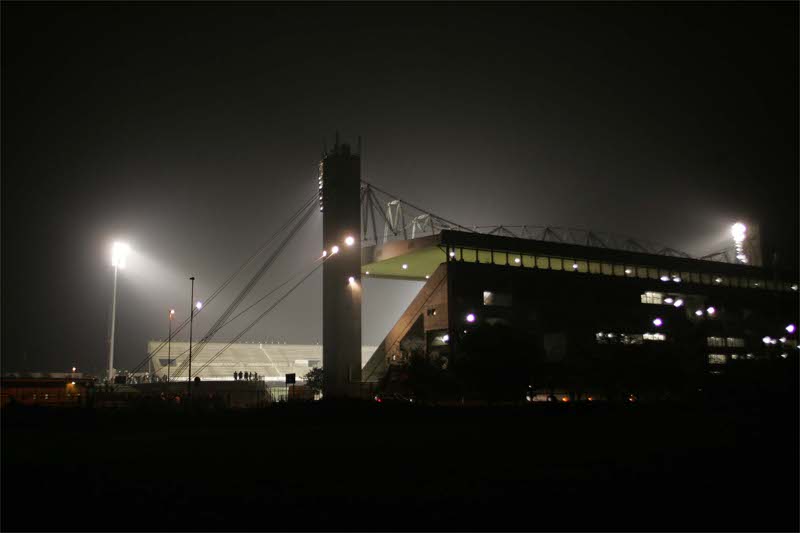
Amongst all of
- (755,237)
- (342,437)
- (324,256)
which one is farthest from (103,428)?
(755,237)

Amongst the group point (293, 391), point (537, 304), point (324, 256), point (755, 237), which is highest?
point (755, 237)

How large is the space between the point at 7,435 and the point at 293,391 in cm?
2258

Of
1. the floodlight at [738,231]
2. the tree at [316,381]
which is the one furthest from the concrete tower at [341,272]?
the floodlight at [738,231]

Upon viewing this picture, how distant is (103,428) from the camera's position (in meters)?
26.0

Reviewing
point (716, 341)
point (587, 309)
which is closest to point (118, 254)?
point (587, 309)

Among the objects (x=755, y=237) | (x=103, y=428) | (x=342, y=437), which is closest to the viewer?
(x=342, y=437)

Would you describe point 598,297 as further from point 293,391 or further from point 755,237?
point 755,237

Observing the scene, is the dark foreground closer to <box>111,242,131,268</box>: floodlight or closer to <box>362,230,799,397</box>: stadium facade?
<box>362,230,799,397</box>: stadium facade

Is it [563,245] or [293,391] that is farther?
[563,245]

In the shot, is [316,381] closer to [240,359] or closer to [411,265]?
[411,265]

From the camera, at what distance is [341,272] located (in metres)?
60.8

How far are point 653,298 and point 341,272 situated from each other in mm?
35194

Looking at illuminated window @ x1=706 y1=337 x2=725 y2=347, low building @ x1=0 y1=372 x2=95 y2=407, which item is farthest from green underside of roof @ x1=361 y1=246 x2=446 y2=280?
illuminated window @ x1=706 y1=337 x2=725 y2=347

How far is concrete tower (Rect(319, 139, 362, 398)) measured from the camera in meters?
58.7
